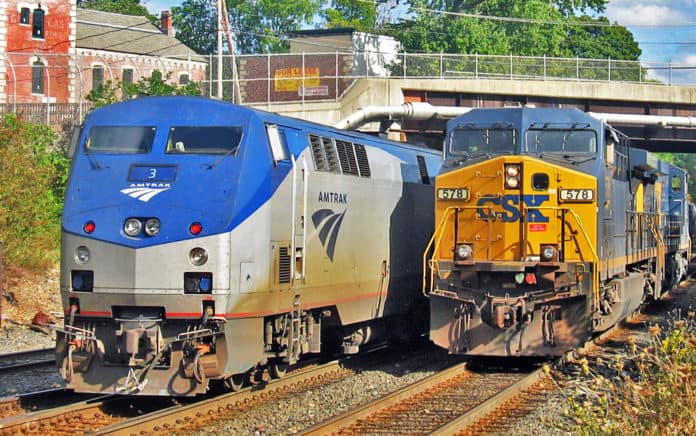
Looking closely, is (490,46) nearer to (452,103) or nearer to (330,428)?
A: (452,103)

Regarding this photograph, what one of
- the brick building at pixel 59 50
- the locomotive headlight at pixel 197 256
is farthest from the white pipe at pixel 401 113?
the brick building at pixel 59 50

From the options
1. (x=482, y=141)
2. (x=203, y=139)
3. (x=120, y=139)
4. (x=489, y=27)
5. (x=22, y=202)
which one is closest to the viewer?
(x=203, y=139)

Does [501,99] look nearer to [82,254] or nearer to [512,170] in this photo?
[512,170]

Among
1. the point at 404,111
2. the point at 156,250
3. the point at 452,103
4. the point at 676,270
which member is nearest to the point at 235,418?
the point at 156,250

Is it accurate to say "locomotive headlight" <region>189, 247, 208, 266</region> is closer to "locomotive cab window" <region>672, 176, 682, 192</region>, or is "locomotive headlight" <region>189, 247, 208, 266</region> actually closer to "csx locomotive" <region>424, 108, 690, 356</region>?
"csx locomotive" <region>424, 108, 690, 356</region>

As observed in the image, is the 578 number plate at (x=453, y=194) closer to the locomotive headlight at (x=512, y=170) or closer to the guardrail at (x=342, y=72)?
the locomotive headlight at (x=512, y=170)

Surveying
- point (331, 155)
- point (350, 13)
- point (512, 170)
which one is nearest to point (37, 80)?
point (350, 13)

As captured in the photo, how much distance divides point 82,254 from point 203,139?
196 cm

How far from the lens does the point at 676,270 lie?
27062mm

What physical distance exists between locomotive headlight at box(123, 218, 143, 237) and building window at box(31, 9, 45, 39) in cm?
5595

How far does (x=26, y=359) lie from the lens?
16250 mm

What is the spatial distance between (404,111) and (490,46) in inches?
1049

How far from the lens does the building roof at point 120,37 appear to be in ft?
224

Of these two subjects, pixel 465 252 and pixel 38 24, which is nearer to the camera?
pixel 465 252
